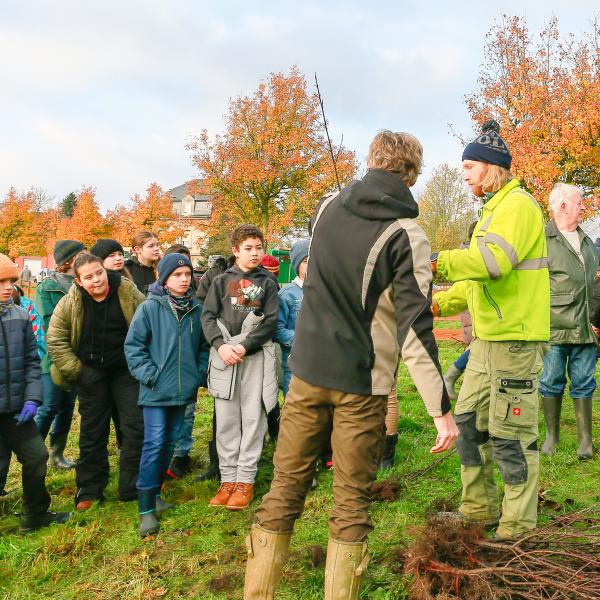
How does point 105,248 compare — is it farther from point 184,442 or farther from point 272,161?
point 272,161

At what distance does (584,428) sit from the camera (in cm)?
481

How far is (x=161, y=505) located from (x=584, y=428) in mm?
3538

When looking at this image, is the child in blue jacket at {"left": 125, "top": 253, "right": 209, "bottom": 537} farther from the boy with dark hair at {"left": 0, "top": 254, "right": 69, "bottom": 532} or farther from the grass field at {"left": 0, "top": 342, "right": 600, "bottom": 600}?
the boy with dark hair at {"left": 0, "top": 254, "right": 69, "bottom": 532}

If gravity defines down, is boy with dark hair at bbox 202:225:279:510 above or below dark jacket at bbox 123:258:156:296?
below

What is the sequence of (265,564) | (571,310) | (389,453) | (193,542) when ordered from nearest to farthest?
(265,564) < (193,542) < (389,453) < (571,310)

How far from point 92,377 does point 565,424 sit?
4610 mm

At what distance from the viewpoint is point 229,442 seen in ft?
14.7

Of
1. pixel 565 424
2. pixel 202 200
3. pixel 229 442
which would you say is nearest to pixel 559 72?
pixel 565 424

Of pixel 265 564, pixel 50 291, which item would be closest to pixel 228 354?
pixel 265 564

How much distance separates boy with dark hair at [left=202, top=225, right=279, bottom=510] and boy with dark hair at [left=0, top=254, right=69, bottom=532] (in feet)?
4.14

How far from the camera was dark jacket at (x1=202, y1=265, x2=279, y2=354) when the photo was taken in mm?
4477

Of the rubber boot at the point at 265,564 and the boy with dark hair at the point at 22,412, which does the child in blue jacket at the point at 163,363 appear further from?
the rubber boot at the point at 265,564

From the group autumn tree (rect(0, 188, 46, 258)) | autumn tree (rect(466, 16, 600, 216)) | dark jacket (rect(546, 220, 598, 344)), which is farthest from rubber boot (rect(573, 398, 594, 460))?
autumn tree (rect(0, 188, 46, 258))

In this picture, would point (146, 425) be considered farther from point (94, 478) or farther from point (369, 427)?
point (369, 427)
